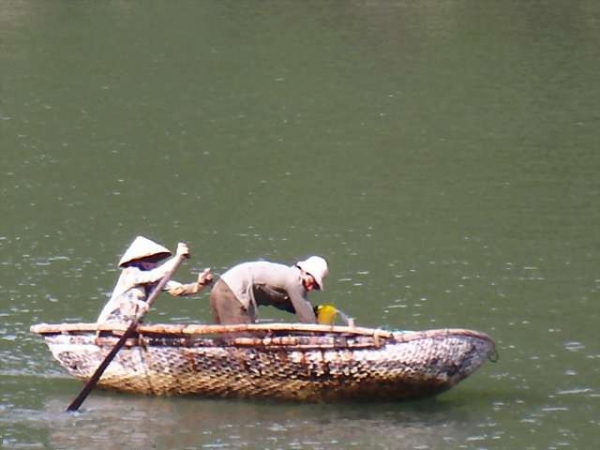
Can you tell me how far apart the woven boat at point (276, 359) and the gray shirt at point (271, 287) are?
0.43 metres

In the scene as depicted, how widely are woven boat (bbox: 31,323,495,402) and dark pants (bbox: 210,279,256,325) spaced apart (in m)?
0.28

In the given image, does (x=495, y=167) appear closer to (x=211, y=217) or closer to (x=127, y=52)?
(x=211, y=217)

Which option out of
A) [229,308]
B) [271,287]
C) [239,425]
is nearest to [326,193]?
[229,308]

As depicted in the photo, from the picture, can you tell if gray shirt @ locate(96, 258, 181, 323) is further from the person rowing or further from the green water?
the green water

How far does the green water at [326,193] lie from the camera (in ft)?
53.8

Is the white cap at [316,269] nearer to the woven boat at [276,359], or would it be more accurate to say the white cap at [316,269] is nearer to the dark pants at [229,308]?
the woven boat at [276,359]

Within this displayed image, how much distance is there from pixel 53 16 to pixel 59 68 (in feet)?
32.4

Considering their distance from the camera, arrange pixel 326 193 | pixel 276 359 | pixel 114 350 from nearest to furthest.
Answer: pixel 276 359 → pixel 114 350 → pixel 326 193

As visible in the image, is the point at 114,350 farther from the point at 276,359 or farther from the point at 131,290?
the point at 276,359

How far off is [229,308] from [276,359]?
0.95 m

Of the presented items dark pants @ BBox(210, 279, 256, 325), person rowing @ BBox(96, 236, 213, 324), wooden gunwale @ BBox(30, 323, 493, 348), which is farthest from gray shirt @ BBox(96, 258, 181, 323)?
dark pants @ BBox(210, 279, 256, 325)

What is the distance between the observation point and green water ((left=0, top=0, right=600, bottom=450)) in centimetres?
1639

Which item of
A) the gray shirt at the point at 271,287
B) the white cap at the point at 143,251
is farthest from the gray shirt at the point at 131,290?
the gray shirt at the point at 271,287

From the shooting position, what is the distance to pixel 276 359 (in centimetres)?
1614
